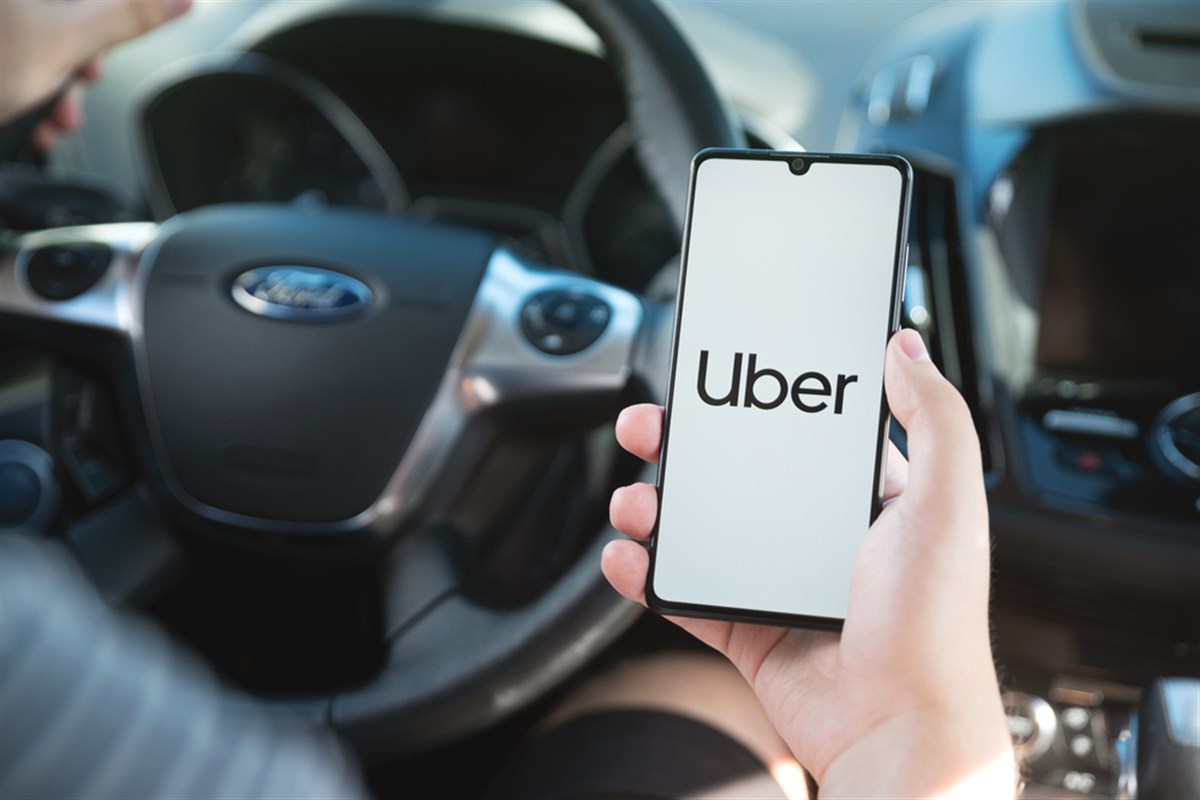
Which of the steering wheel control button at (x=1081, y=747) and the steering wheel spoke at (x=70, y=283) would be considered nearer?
the steering wheel spoke at (x=70, y=283)

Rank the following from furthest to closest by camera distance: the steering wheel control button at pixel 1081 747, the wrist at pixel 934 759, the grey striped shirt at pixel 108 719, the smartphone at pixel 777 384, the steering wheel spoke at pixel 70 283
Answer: the steering wheel control button at pixel 1081 747
the steering wheel spoke at pixel 70 283
the smartphone at pixel 777 384
the wrist at pixel 934 759
the grey striped shirt at pixel 108 719

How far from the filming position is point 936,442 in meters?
0.61

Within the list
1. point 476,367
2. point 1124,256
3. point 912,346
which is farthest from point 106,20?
point 1124,256

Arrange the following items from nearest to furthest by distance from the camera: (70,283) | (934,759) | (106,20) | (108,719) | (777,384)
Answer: (108,719), (934,759), (777,384), (106,20), (70,283)

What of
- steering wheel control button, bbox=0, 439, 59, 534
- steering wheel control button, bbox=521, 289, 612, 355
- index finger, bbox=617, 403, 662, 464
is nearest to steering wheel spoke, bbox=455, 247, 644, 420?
steering wheel control button, bbox=521, 289, 612, 355

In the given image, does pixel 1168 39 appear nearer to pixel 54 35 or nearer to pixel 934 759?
pixel 934 759

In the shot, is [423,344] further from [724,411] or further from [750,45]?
[750,45]

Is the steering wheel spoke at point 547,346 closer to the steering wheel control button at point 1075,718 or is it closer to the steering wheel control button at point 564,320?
the steering wheel control button at point 564,320

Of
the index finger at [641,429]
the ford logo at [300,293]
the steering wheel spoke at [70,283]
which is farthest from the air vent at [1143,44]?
the steering wheel spoke at [70,283]

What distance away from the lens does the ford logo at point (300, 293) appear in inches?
35.2

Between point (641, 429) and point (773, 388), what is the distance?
0.29 ft

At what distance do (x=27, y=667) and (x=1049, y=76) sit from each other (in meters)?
0.95

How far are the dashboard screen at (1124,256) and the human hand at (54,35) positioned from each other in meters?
0.74

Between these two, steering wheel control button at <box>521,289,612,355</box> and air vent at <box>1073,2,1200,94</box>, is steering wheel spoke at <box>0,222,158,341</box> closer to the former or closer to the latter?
steering wheel control button at <box>521,289,612,355</box>
